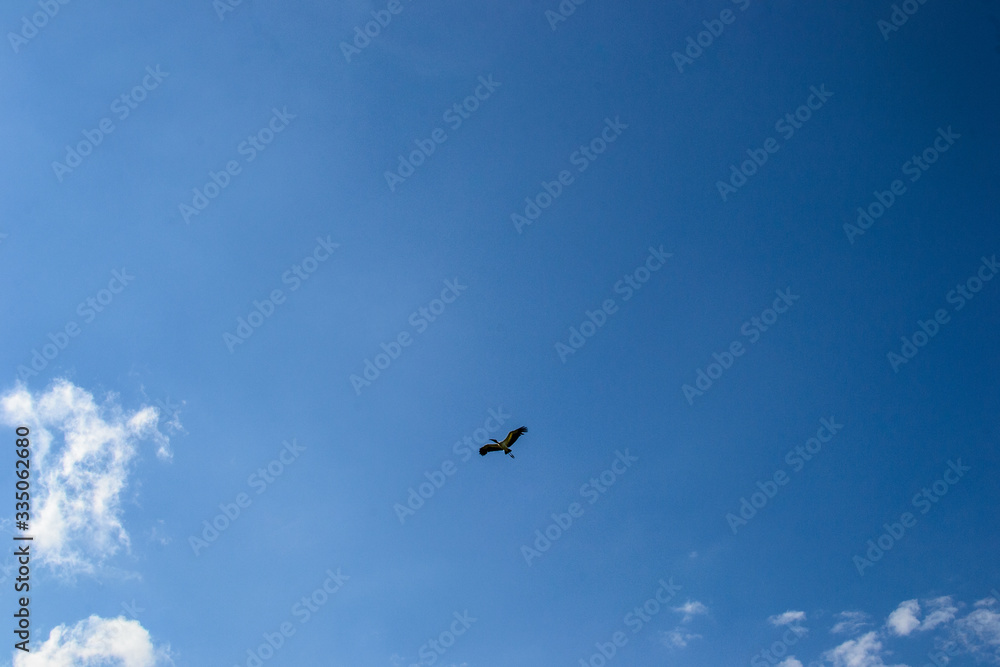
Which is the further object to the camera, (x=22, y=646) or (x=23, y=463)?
(x=23, y=463)

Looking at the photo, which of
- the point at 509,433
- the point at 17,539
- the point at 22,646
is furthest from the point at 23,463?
the point at 509,433

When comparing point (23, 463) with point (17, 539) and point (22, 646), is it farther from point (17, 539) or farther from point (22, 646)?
point (22, 646)

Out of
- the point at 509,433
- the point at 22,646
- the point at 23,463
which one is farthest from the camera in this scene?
the point at 509,433

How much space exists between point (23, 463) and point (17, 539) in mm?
5078

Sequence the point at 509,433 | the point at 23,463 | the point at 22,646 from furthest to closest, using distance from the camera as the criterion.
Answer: the point at 509,433 < the point at 23,463 < the point at 22,646

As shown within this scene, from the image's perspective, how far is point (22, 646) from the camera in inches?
1572

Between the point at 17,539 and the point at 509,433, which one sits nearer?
the point at 17,539

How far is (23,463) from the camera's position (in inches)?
1677

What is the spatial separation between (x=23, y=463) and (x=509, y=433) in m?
34.4

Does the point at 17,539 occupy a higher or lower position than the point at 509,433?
lower

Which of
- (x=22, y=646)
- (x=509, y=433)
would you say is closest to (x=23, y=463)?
(x=22, y=646)

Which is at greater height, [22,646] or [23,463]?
[23,463]

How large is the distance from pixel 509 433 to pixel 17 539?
34.6 meters

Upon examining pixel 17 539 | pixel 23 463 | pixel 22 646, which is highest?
pixel 23 463
